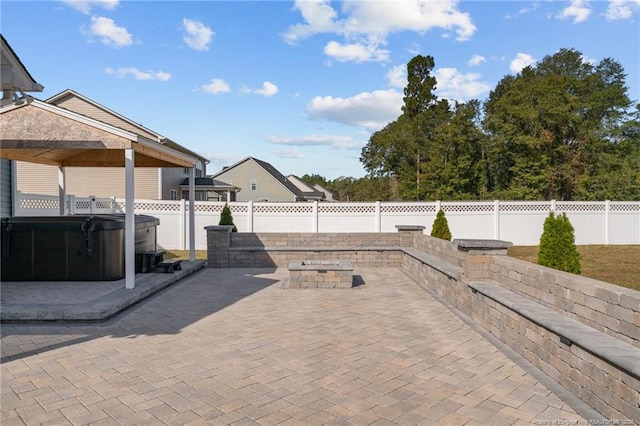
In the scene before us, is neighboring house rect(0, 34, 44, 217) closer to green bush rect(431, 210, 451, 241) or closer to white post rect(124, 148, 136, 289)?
white post rect(124, 148, 136, 289)

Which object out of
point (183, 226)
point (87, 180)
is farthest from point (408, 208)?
point (87, 180)

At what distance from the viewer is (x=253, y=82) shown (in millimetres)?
13969

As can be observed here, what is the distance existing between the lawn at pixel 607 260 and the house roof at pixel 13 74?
6768 mm

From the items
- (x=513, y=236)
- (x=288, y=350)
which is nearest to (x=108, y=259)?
(x=288, y=350)

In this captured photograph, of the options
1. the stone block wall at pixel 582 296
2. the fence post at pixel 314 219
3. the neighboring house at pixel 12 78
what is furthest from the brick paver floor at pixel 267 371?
the fence post at pixel 314 219

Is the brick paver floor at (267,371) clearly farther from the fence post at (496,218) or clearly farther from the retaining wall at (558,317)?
the fence post at (496,218)

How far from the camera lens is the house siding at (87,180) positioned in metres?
18.3

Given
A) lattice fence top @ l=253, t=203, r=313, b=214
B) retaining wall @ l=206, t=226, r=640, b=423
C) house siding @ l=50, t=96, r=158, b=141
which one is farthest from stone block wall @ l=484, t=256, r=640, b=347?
house siding @ l=50, t=96, r=158, b=141

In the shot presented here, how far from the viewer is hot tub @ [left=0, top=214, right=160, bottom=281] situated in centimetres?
675

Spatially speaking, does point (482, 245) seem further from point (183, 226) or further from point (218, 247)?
point (183, 226)

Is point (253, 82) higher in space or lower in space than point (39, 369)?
A: higher

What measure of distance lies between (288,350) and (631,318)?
9.38ft

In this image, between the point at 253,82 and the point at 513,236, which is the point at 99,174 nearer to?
the point at 253,82

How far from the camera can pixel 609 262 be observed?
32.8ft
